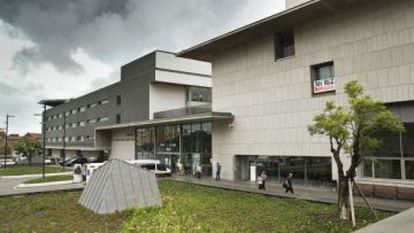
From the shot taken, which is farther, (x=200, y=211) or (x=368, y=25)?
(x=368, y=25)

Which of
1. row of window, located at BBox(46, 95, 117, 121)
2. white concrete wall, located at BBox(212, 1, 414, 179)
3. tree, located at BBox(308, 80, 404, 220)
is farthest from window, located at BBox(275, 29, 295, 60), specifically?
row of window, located at BBox(46, 95, 117, 121)

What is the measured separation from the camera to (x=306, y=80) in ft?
81.1

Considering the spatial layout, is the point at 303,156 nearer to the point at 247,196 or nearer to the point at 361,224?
the point at 247,196

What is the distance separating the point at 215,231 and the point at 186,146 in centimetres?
2548

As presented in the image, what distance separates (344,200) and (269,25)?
14.8 meters

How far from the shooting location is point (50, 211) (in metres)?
18.5

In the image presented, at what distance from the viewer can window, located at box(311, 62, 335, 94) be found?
23500 mm

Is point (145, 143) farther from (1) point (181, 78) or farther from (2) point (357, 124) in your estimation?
(2) point (357, 124)

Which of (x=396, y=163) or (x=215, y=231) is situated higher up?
(x=396, y=163)

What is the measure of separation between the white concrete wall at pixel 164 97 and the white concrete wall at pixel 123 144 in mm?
6337

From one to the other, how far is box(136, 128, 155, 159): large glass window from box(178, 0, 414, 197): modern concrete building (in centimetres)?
1392

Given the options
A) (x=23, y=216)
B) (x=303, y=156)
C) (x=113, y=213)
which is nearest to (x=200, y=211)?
(x=113, y=213)

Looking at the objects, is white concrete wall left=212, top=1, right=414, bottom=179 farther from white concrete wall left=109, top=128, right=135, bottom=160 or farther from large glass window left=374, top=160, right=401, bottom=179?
white concrete wall left=109, top=128, right=135, bottom=160

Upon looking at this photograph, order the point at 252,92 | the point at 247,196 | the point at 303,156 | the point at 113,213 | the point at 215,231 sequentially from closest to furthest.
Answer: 1. the point at 215,231
2. the point at 113,213
3. the point at 247,196
4. the point at 303,156
5. the point at 252,92
